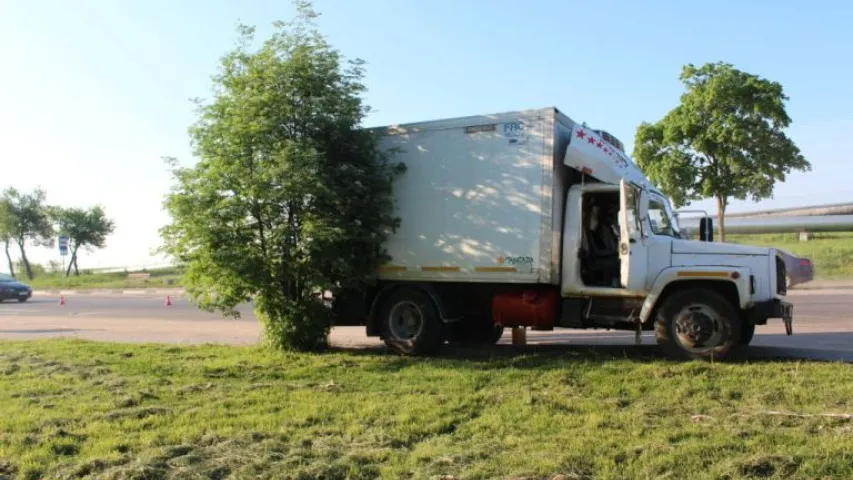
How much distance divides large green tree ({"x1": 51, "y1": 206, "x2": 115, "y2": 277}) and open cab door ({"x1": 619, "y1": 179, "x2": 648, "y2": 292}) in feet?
193

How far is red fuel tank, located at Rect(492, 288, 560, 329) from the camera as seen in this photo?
Answer: 9.41 m

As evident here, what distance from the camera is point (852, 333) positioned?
11008 millimetres

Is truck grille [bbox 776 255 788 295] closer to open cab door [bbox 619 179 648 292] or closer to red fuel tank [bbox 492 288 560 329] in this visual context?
open cab door [bbox 619 179 648 292]

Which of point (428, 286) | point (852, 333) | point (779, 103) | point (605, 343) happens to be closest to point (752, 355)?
point (605, 343)

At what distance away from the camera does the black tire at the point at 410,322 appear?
32.4ft

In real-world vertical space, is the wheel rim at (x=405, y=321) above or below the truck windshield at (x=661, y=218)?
below

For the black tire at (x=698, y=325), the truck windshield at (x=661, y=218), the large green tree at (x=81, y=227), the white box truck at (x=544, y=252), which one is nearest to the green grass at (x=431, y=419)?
the black tire at (x=698, y=325)

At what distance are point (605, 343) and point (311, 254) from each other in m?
4.78

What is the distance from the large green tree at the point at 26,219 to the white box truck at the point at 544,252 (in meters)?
56.8

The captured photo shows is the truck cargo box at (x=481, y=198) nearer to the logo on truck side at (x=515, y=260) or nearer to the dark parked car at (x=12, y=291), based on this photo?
the logo on truck side at (x=515, y=260)

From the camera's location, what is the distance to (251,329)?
14891 mm

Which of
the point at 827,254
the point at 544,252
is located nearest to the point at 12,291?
the point at 544,252

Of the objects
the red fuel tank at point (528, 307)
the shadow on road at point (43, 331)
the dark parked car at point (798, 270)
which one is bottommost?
the shadow on road at point (43, 331)

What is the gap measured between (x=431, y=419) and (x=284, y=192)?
174 inches
